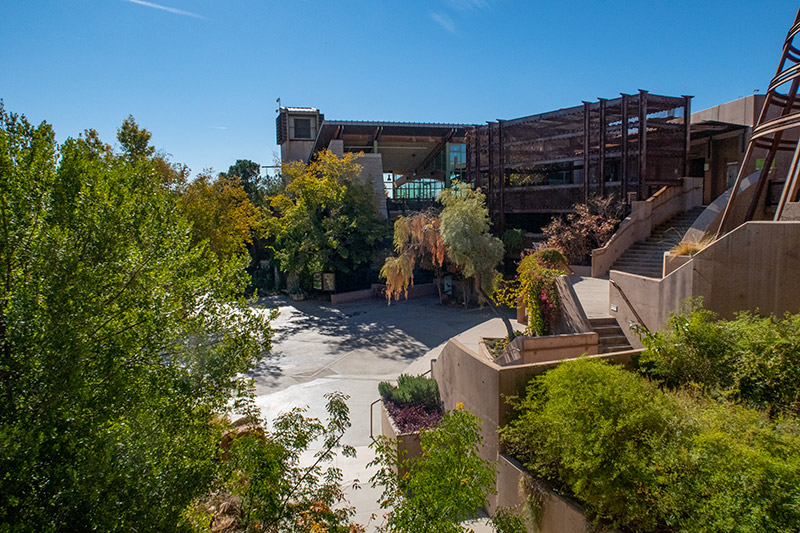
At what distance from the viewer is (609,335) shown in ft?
36.5

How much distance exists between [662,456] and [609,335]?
7.06 metres

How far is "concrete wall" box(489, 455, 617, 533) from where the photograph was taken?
206 inches

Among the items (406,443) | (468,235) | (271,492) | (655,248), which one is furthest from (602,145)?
(271,492)

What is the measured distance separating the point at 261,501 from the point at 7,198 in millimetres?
3880

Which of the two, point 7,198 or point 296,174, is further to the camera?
point 296,174

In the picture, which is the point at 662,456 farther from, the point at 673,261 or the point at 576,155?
the point at 576,155

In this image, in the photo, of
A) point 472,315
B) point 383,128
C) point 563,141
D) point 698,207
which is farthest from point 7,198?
point 383,128

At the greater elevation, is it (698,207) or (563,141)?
(563,141)

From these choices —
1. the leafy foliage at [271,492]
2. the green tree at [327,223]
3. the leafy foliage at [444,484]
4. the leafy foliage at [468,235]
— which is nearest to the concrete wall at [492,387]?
the leafy foliage at [444,484]

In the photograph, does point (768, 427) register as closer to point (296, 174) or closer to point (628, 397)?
point (628, 397)

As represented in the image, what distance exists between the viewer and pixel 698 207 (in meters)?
20.3

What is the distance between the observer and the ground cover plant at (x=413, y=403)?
33.8 ft

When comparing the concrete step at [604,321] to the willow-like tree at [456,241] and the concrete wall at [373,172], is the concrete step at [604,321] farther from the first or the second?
the concrete wall at [373,172]

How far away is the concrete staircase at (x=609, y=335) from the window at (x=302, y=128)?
33097mm
